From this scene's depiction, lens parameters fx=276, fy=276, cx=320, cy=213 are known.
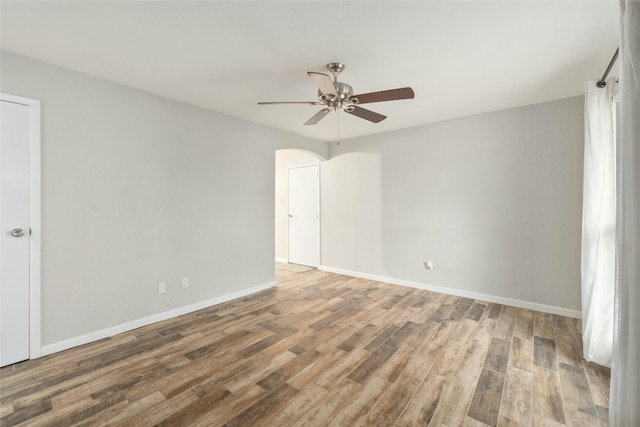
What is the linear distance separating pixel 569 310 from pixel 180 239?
15.0 ft

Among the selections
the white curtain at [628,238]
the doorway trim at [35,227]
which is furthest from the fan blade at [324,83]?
the doorway trim at [35,227]

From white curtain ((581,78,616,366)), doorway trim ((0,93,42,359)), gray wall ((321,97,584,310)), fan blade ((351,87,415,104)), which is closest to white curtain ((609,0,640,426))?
fan blade ((351,87,415,104))

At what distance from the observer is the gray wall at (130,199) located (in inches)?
95.0

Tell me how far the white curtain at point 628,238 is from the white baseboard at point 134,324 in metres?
3.54

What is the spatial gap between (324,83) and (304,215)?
12.6 feet

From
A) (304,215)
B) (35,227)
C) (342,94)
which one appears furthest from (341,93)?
(304,215)

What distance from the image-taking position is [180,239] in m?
3.25

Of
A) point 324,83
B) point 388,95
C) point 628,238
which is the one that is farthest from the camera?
point 388,95

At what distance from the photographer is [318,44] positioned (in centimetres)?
206

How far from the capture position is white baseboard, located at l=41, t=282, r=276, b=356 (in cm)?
243

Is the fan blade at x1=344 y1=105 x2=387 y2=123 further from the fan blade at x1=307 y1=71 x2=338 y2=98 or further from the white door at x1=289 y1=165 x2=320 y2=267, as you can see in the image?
the white door at x1=289 y1=165 x2=320 y2=267

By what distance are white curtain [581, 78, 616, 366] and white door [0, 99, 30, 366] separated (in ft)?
15.2

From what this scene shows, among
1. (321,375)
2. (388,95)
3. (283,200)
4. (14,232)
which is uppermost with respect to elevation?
(388,95)

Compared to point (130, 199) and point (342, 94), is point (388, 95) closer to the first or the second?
point (342, 94)
